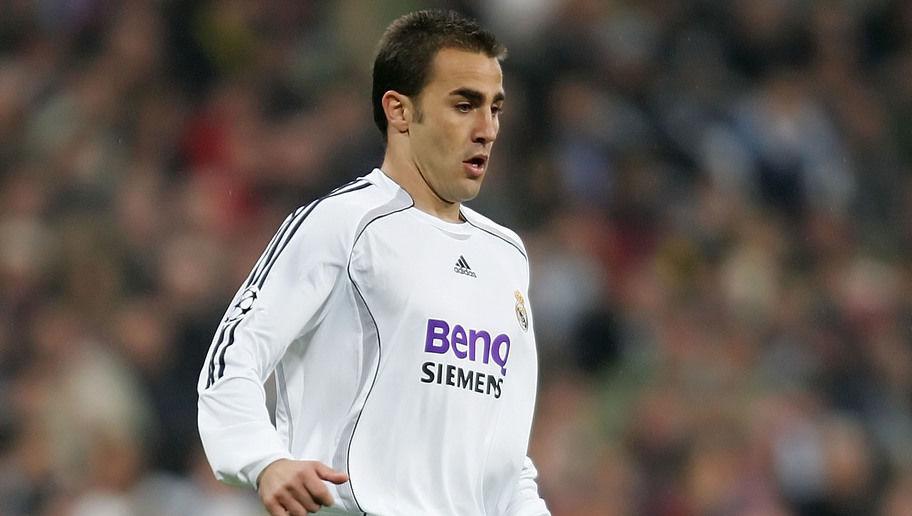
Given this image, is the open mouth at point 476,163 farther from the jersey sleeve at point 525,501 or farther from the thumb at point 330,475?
the thumb at point 330,475

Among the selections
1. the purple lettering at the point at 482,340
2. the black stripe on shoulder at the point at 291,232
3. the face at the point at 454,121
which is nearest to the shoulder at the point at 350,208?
the black stripe on shoulder at the point at 291,232

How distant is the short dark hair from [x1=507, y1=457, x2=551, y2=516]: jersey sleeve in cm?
95

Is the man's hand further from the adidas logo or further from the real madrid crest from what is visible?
the real madrid crest

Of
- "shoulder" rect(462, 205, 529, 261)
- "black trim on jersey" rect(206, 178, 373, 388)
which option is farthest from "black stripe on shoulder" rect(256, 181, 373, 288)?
"shoulder" rect(462, 205, 529, 261)

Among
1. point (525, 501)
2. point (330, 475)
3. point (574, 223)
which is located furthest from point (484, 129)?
point (574, 223)

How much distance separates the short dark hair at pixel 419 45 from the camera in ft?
13.1

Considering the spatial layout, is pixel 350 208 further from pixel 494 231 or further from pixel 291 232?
pixel 494 231

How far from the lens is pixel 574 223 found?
9.50 metres

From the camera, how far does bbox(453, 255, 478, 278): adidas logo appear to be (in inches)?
155

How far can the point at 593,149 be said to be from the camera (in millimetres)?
9977

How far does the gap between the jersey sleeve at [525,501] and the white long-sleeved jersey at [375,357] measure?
13 centimetres

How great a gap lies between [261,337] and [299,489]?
0.43 metres

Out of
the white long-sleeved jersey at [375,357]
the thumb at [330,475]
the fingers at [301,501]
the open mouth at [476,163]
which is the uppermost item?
the open mouth at [476,163]

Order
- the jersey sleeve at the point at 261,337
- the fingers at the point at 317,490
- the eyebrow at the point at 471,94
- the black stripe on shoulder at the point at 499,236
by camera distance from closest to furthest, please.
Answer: the fingers at the point at 317,490
the jersey sleeve at the point at 261,337
the eyebrow at the point at 471,94
the black stripe on shoulder at the point at 499,236
